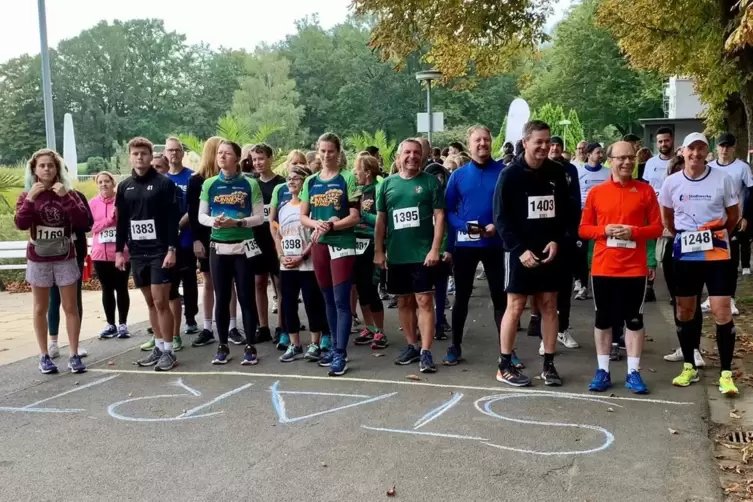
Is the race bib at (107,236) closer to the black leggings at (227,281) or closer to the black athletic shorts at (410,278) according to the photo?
the black leggings at (227,281)

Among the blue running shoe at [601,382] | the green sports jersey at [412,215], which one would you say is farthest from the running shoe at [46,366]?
the blue running shoe at [601,382]

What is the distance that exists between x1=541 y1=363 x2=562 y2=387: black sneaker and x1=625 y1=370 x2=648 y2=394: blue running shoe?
0.51 m

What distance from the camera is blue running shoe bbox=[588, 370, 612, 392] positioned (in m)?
5.56

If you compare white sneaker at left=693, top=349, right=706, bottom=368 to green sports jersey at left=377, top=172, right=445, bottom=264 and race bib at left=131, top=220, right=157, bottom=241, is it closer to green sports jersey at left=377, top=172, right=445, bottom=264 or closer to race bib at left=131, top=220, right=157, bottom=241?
green sports jersey at left=377, top=172, right=445, bottom=264

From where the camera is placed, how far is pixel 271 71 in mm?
67000

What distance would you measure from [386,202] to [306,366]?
1.62 meters

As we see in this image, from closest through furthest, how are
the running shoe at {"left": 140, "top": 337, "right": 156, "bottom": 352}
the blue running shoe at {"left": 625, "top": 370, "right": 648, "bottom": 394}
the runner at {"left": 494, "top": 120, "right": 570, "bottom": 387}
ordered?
the blue running shoe at {"left": 625, "top": 370, "right": 648, "bottom": 394} < the runner at {"left": 494, "top": 120, "right": 570, "bottom": 387} < the running shoe at {"left": 140, "top": 337, "right": 156, "bottom": 352}

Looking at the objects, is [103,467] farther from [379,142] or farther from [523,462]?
[379,142]

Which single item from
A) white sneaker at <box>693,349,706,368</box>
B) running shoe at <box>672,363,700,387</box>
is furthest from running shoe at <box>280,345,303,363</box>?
white sneaker at <box>693,349,706,368</box>

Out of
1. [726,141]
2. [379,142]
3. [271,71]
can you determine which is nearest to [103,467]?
[726,141]

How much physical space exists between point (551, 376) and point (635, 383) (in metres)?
0.63

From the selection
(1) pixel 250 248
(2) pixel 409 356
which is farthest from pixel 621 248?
(1) pixel 250 248

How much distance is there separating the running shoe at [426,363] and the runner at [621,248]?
132 centimetres

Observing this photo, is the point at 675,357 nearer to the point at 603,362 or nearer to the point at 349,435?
the point at 603,362
